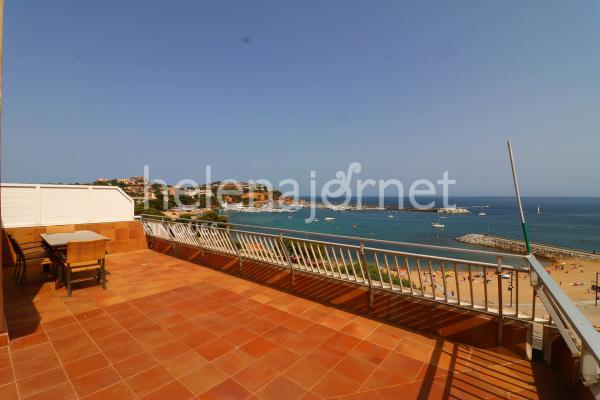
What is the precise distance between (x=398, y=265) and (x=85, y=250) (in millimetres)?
4853

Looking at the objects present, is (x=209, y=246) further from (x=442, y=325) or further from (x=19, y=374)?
(x=442, y=325)

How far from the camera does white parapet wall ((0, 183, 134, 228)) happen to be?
5.92 m

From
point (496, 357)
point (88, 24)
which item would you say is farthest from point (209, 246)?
point (88, 24)

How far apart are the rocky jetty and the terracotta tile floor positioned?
38.0m

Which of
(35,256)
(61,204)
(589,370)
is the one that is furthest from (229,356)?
(61,204)

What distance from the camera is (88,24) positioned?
6.95 m

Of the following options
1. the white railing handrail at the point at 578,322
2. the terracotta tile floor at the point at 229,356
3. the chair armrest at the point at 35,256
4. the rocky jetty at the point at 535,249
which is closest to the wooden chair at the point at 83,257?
the terracotta tile floor at the point at 229,356

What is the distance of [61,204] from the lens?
6.54 meters

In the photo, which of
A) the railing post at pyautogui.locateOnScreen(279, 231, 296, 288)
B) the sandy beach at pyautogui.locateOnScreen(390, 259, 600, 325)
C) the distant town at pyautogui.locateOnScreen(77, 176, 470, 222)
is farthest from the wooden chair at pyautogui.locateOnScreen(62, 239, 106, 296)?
the sandy beach at pyautogui.locateOnScreen(390, 259, 600, 325)

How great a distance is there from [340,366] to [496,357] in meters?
1.59

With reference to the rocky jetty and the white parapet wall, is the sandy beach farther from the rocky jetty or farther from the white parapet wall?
the white parapet wall

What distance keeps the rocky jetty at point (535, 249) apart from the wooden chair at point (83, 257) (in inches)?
1585

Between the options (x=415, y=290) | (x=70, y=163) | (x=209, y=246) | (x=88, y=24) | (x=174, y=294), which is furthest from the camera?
(x=70, y=163)

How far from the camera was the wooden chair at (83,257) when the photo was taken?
13.2 feet
